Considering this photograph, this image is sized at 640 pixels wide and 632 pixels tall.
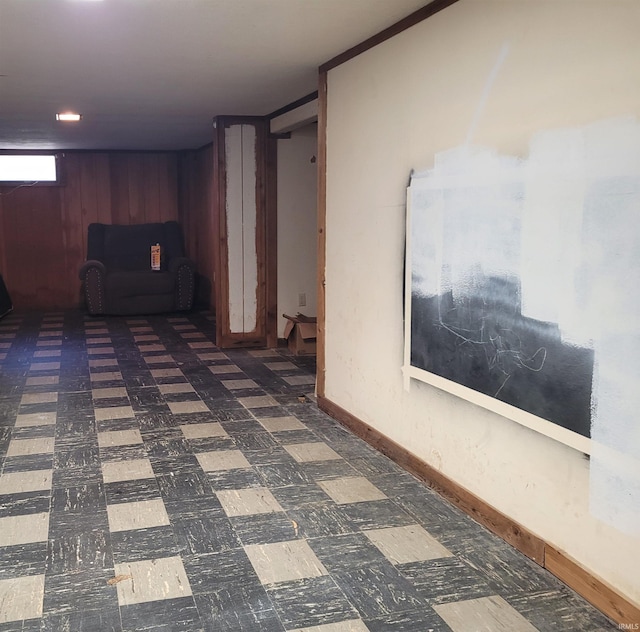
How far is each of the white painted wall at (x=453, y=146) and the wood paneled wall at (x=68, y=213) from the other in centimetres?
574

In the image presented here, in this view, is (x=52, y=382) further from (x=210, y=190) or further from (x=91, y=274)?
(x=210, y=190)

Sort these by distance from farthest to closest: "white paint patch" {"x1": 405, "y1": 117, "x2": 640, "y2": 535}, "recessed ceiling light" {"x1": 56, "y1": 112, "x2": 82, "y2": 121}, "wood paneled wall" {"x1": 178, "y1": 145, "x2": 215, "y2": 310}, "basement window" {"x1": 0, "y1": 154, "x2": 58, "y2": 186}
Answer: "basement window" {"x1": 0, "y1": 154, "x2": 58, "y2": 186}, "wood paneled wall" {"x1": 178, "y1": 145, "x2": 215, "y2": 310}, "recessed ceiling light" {"x1": 56, "y1": 112, "x2": 82, "y2": 121}, "white paint patch" {"x1": 405, "y1": 117, "x2": 640, "y2": 535}

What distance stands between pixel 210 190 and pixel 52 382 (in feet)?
12.8

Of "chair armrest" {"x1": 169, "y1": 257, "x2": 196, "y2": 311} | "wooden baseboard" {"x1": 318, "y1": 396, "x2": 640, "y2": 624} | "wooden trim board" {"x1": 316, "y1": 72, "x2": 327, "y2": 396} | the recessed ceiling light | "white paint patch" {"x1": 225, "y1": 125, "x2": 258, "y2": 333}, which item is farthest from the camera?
"chair armrest" {"x1": 169, "y1": 257, "x2": 196, "y2": 311}

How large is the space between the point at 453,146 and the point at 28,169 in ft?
24.7

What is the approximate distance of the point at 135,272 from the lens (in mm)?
8359

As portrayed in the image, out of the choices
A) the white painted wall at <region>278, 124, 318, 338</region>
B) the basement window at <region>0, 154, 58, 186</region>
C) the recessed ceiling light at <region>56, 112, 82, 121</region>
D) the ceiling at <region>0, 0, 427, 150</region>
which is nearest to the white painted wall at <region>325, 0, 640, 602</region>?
the ceiling at <region>0, 0, 427, 150</region>

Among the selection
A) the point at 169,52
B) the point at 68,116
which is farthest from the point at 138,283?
the point at 169,52

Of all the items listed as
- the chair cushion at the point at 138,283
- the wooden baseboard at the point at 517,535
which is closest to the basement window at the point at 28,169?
the chair cushion at the point at 138,283

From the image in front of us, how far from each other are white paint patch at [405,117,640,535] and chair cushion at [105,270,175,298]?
6142mm

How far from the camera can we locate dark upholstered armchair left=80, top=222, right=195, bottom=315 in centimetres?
817

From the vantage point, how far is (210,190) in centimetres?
833

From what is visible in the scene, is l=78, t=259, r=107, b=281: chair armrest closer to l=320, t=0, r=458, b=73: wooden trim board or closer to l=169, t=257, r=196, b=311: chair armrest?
l=169, t=257, r=196, b=311: chair armrest

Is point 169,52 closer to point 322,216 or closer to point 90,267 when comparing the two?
point 322,216
